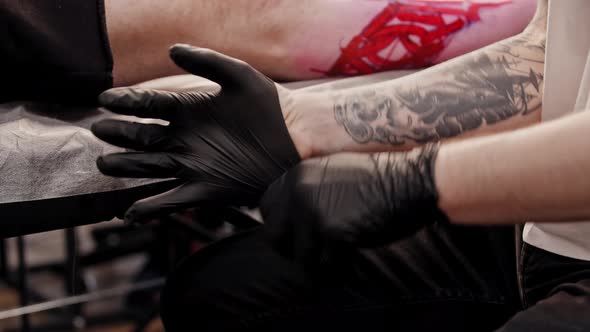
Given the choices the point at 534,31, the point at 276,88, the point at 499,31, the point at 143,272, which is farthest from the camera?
the point at 143,272

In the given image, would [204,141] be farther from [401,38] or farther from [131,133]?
[401,38]

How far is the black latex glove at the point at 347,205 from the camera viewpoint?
0.56 m

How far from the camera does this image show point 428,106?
75cm

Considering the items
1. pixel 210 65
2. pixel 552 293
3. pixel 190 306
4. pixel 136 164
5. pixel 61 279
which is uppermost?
pixel 210 65

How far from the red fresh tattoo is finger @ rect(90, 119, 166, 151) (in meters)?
0.41

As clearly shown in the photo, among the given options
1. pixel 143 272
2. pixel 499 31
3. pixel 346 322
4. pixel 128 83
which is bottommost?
pixel 143 272

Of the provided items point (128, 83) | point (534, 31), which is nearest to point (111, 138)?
point (128, 83)

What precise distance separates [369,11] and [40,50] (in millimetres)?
492

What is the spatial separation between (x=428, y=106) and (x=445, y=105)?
0.07 ft

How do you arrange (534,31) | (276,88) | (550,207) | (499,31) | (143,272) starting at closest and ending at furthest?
(550,207), (276,88), (534,31), (499,31), (143,272)

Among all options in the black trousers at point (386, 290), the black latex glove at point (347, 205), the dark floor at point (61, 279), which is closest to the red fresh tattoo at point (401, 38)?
the black trousers at point (386, 290)

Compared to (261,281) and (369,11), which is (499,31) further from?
(261,281)

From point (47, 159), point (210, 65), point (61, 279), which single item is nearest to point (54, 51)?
point (47, 159)

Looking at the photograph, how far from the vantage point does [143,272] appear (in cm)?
207
